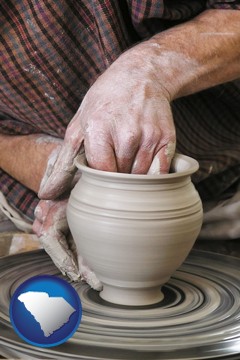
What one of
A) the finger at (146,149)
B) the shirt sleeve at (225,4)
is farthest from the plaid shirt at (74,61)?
the finger at (146,149)

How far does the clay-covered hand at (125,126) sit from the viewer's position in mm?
1292

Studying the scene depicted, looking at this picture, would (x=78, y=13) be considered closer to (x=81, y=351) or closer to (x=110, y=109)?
(x=110, y=109)

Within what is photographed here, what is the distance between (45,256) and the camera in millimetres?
1526

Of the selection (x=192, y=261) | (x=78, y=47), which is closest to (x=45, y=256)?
(x=192, y=261)

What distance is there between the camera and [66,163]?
4.61 ft

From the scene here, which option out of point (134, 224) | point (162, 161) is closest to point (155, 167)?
point (162, 161)

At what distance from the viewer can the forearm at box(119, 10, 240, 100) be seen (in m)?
1.46

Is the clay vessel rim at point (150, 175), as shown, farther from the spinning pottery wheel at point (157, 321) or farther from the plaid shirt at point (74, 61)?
the plaid shirt at point (74, 61)

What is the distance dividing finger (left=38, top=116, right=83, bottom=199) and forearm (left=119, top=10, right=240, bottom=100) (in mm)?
175

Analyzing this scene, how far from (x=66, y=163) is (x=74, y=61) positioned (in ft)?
1.42

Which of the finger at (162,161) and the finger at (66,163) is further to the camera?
the finger at (66,163)

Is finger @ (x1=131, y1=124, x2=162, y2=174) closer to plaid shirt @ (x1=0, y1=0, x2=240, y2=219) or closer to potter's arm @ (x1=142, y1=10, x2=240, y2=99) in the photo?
potter's arm @ (x1=142, y1=10, x2=240, y2=99)

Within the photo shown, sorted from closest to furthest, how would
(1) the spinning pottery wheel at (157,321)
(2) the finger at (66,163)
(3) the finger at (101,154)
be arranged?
(1) the spinning pottery wheel at (157,321), (3) the finger at (101,154), (2) the finger at (66,163)

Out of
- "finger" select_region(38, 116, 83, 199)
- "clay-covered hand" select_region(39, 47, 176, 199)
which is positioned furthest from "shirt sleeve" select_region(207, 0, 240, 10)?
"finger" select_region(38, 116, 83, 199)
